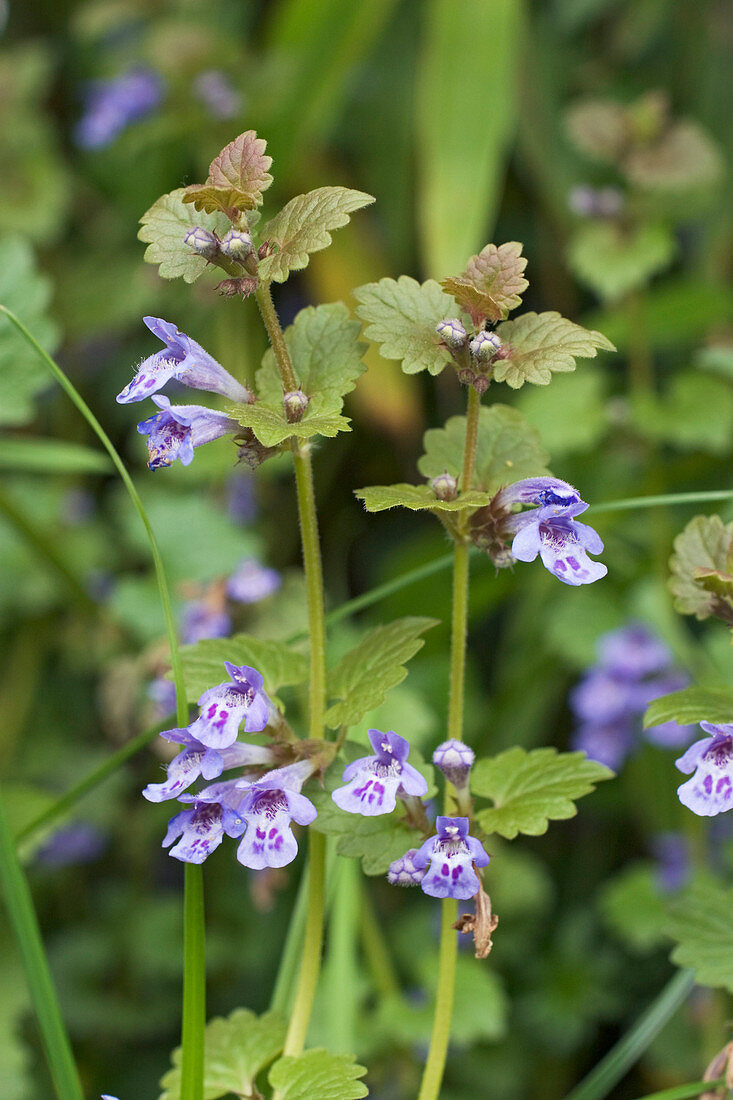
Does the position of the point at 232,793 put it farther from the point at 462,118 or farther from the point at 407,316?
the point at 462,118

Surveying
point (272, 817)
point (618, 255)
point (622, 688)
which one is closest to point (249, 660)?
point (272, 817)

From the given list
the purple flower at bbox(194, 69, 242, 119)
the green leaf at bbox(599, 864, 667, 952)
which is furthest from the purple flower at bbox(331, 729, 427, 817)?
the purple flower at bbox(194, 69, 242, 119)

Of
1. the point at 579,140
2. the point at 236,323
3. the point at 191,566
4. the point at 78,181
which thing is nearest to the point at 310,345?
the point at 191,566

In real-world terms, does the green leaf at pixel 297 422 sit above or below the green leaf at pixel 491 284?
below

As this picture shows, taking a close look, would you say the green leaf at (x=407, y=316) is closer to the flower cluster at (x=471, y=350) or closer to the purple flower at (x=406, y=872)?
the flower cluster at (x=471, y=350)

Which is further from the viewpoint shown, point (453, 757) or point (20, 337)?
point (20, 337)

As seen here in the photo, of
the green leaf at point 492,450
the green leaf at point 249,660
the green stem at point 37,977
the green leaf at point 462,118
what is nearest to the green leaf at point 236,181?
the green leaf at point 492,450
